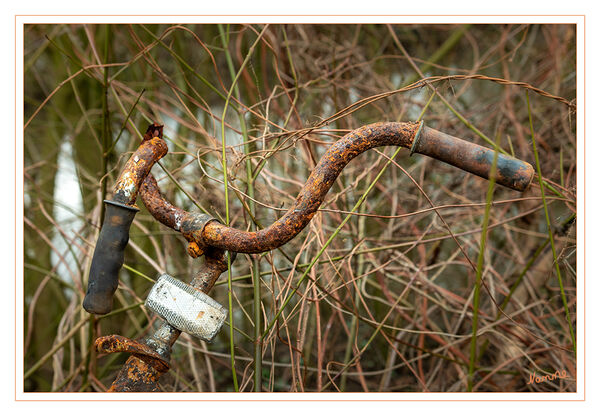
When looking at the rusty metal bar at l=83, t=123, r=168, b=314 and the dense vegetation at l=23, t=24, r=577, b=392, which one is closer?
the rusty metal bar at l=83, t=123, r=168, b=314

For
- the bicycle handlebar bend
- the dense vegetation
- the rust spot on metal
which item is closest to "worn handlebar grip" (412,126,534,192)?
the bicycle handlebar bend

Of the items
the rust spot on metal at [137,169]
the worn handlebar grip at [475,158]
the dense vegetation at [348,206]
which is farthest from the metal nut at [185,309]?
the dense vegetation at [348,206]

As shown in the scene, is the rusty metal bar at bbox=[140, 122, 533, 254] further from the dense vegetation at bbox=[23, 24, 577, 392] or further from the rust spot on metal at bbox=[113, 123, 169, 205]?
the dense vegetation at bbox=[23, 24, 577, 392]

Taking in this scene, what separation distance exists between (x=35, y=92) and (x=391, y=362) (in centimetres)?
175

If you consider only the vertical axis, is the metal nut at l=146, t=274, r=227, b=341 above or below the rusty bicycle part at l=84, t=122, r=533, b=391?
below

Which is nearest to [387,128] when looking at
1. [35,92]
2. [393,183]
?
[393,183]

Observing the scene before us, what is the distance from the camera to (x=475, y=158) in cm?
70

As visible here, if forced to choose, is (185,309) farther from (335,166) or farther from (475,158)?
(475,158)

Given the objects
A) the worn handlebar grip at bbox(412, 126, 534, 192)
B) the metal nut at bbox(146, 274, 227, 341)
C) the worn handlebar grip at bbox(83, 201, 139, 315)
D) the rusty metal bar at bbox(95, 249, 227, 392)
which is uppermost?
the worn handlebar grip at bbox(412, 126, 534, 192)

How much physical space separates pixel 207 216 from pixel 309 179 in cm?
18

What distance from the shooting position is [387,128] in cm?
74

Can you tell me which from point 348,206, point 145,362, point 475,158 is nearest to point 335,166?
point 475,158

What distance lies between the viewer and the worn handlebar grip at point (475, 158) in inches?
26.9

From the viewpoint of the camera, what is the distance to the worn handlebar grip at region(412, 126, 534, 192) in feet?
2.24
